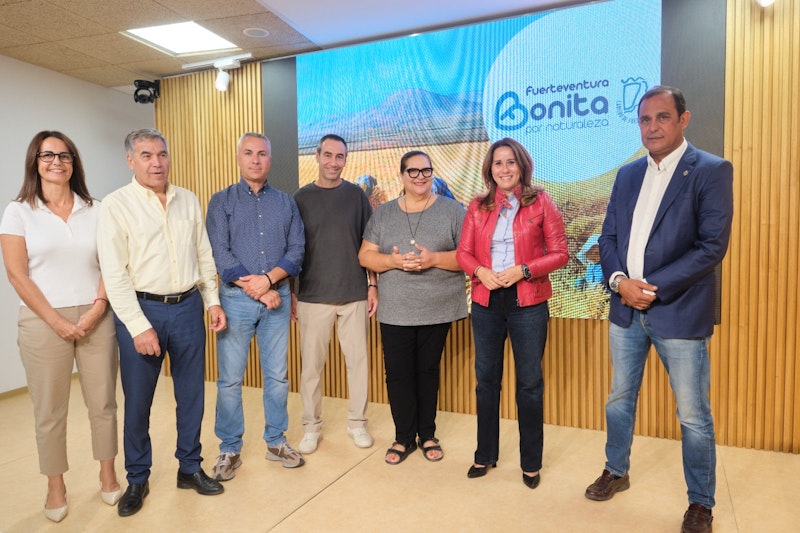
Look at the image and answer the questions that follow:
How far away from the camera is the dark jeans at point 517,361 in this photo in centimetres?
309

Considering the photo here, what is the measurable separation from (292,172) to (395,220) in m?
1.85

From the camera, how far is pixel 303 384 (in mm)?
3895

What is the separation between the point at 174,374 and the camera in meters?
3.16

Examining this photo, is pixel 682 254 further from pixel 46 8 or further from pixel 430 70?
pixel 46 8

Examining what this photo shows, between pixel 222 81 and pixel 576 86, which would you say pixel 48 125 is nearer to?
pixel 222 81

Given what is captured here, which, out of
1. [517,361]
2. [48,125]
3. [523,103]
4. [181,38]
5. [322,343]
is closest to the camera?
[517,361]

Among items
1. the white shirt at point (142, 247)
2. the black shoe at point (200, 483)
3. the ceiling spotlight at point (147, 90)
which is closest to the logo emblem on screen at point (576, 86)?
the white shirt at point (142, 247)

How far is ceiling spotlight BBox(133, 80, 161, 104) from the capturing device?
221 inches

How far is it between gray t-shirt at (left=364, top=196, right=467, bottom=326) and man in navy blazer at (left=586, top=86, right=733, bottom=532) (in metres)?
1.01

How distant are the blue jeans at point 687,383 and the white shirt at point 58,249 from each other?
2.73m

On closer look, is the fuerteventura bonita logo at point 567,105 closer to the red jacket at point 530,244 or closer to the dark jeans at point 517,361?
the red jacket at point 530,244

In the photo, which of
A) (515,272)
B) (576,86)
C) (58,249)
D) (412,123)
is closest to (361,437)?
(515,272)

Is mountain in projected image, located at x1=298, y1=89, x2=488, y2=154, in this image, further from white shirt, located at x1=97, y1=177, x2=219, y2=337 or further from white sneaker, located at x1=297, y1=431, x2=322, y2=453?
white sneaker, located at x1=297, y1=431, x2=322, y2=453

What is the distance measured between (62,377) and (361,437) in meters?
1.86
